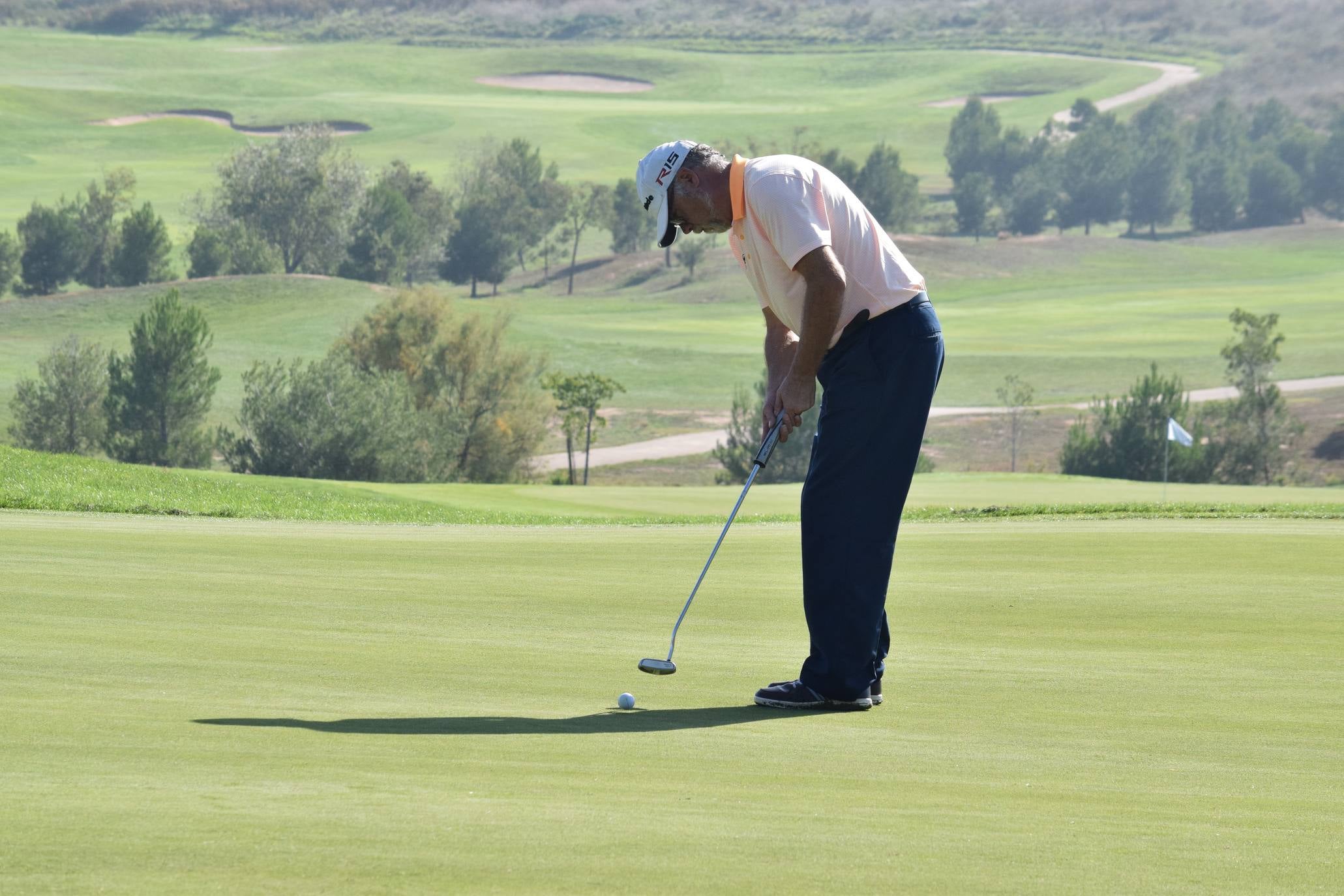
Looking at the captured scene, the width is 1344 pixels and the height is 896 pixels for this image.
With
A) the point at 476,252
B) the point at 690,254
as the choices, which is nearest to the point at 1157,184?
the point at 690,254

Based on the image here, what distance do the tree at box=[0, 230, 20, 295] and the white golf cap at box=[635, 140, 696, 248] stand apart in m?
A: 113

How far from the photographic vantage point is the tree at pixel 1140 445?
59.7 m

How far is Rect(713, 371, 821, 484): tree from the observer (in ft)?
197

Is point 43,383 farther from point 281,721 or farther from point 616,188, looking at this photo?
point 616,188

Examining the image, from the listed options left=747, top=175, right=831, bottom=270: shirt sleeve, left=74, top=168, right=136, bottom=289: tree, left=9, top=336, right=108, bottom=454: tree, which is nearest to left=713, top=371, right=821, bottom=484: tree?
left=9, top=336, right=108, bottom=454: tree

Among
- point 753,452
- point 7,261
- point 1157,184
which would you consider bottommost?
point 753,452

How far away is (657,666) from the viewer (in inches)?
225

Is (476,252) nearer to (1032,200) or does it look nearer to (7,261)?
(7,261)

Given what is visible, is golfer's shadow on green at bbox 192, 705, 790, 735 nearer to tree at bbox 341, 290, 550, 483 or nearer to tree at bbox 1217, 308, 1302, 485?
tree at bbox 341, 290, 550, 483

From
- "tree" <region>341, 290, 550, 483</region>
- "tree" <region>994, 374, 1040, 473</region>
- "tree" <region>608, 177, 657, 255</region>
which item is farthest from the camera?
"tree" <region>608, 177, 657, 255</region>

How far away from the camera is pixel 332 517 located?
21.1 m

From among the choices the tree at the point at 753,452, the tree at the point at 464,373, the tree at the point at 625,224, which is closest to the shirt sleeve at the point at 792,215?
the tree at the point at 753,452

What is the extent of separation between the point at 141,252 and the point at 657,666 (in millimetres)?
107473

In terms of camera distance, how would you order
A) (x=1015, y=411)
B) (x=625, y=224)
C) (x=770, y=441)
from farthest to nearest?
(x=625, y=224)
(x=1015, y=411)
(x=770, y=441)
